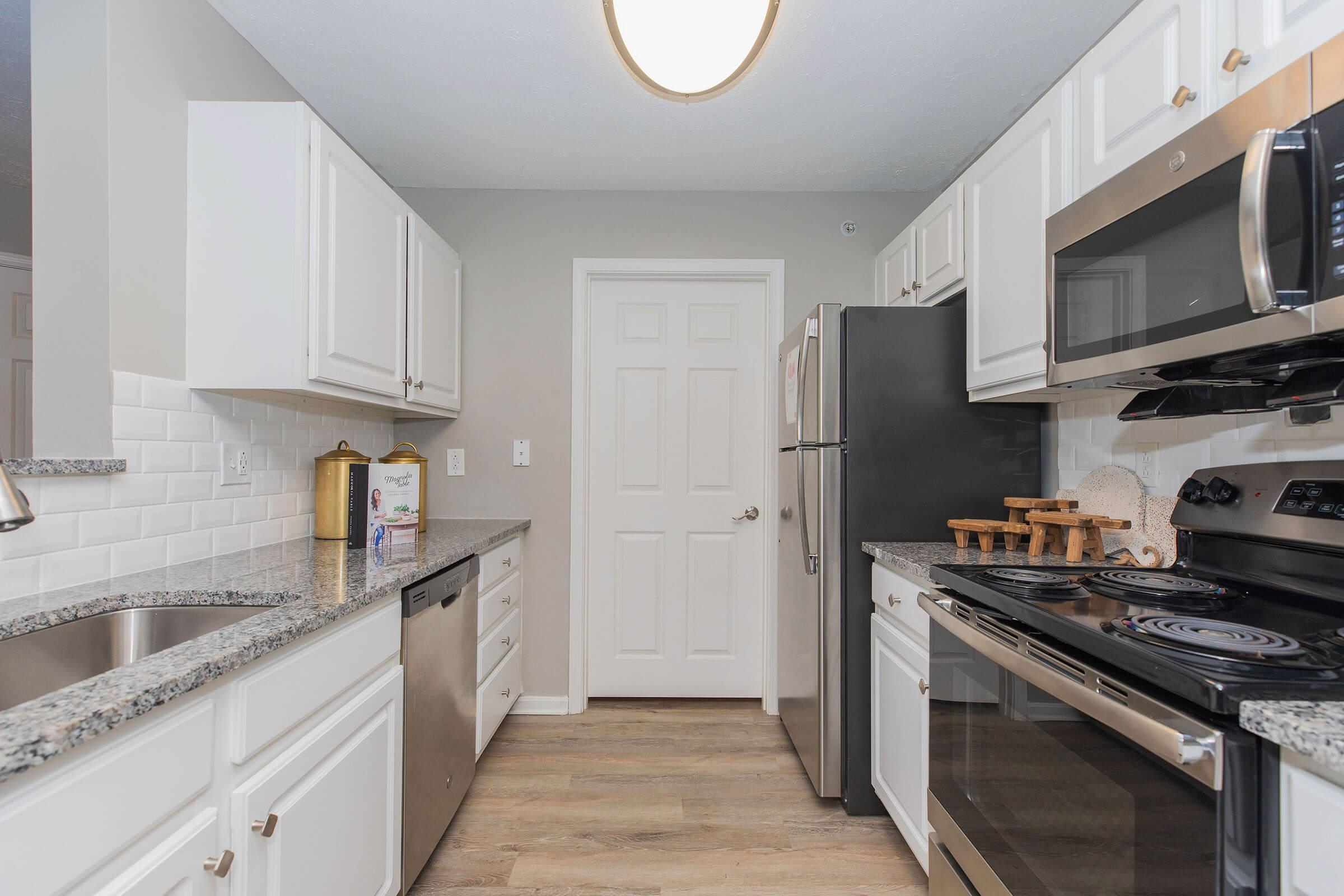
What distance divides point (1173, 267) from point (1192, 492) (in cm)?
60

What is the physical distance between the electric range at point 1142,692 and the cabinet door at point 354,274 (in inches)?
69.4

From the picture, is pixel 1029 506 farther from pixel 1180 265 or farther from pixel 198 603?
pixel 198 603

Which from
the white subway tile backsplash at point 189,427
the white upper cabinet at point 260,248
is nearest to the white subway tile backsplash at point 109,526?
the white subway tile backsplash at point 189,427

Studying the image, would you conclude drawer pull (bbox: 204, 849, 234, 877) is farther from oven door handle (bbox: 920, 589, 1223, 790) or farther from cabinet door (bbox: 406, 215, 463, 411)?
cabinet door (bbox: 406, 215, 463, 411)

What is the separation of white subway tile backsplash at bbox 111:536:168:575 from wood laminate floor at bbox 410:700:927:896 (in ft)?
3.61

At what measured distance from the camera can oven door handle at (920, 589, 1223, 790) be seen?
754mm

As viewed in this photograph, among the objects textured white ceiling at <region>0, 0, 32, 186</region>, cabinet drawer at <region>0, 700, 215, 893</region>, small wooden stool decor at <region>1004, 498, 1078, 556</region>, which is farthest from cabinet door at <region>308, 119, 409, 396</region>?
small wooden stool decor at <region>1004, 498, 1078, 556</region>

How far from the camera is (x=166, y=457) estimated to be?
1569 millimetres

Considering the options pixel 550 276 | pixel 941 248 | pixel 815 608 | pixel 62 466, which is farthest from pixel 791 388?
pixel 62 466

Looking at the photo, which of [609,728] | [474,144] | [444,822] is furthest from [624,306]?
[444,822]

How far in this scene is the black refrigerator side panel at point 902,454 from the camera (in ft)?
6.63

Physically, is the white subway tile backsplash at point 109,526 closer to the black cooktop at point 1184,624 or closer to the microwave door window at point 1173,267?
the black cooktop at point 1184,624

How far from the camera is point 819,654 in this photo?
2.08m

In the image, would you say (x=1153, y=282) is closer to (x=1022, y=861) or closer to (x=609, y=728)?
(x=1022, y=861)
